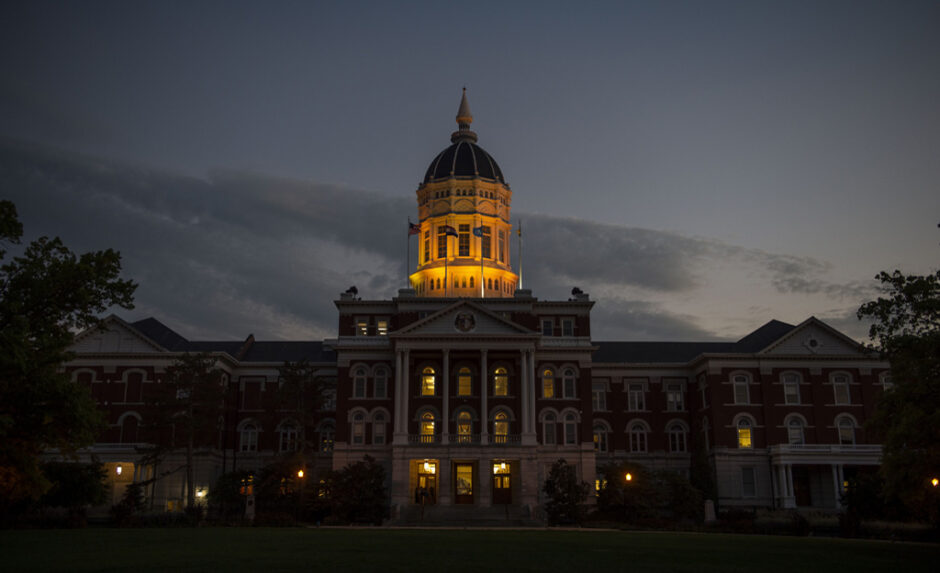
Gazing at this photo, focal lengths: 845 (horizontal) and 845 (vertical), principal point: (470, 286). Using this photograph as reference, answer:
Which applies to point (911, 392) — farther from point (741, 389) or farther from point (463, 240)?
point (463, 240)

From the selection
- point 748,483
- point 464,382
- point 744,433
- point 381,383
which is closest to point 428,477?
point 464,382

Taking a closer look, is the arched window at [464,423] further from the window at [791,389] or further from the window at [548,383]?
the window at [791,389]

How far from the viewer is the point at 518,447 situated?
2354 inches

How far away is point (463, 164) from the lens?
75938 millimetres

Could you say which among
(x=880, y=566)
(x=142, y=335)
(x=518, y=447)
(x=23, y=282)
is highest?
(x=142, y=335)

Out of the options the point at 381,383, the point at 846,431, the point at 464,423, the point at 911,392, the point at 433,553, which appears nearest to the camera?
the point at 433,553

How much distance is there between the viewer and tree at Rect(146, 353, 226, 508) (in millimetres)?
59312

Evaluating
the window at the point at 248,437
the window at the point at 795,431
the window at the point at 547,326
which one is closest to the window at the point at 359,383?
the window at the point at 248,437

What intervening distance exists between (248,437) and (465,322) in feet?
72.2

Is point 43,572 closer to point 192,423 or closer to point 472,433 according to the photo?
point 192,423

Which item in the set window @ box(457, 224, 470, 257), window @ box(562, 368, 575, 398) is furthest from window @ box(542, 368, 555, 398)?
window @ box(457, 224, 470, 257)

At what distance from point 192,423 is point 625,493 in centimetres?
3003

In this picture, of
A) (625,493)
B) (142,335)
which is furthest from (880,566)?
(142,335)

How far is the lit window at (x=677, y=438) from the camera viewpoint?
233 feet
